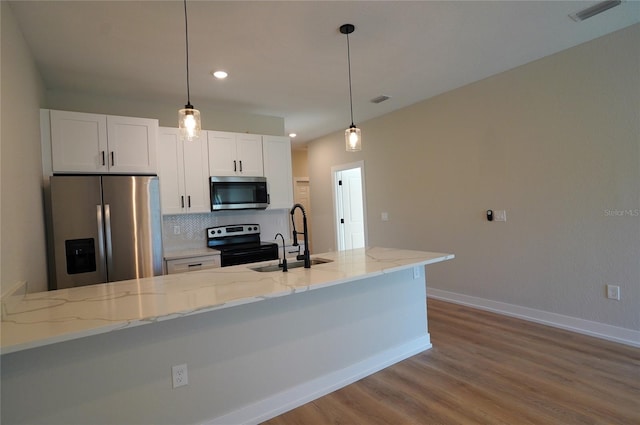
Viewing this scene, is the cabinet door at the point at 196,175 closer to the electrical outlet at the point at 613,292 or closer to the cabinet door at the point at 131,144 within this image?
the cabinet door at the point at 131,144

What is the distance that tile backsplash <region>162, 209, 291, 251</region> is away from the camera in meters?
4.11

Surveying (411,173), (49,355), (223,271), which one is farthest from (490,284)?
(49,355)

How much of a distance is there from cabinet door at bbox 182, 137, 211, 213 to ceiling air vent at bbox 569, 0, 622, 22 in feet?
12.0

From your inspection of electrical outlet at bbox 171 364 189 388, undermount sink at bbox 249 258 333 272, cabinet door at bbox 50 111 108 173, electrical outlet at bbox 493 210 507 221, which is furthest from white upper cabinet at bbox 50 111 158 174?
electrical outlet at bbox 493 210 507 221

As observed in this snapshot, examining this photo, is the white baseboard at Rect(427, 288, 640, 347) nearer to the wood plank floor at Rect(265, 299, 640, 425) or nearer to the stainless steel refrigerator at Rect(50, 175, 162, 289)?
the wood plank floor at Rect(265, 299, 640, 425)

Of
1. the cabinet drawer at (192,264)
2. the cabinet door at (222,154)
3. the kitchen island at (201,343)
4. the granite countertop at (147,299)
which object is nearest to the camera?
the granite countertop at (147,299)

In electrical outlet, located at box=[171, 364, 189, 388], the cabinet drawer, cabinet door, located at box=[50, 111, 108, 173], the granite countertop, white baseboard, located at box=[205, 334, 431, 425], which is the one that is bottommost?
white baseboard, located at box=[205, 334, 431, 425]

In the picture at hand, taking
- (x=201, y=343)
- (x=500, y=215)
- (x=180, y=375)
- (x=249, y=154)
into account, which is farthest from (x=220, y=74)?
(x=500, y=215)

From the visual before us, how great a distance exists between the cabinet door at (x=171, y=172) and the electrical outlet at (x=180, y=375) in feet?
7.74

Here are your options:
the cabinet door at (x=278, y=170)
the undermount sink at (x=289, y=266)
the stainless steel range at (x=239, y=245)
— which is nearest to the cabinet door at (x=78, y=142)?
the stainless steel range at (x=239, y=245)

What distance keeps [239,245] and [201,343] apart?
2.46m

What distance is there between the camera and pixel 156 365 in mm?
1749

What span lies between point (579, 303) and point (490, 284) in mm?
844

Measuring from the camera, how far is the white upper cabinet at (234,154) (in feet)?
13.3
